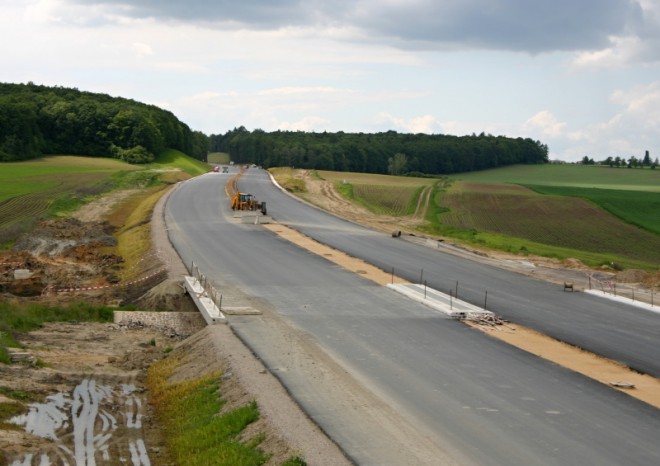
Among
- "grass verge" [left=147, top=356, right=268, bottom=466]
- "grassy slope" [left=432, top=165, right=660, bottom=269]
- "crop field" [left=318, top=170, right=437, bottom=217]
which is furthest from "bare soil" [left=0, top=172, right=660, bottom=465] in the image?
"crop field" [left=318, top=170, right=437, bottom=217]

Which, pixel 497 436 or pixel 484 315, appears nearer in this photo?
pixel 497 436

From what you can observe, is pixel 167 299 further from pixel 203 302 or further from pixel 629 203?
pixel 629 203

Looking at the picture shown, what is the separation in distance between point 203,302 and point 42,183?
2360 inches

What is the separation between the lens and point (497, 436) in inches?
609

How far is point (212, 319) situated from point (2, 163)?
94.6 metres

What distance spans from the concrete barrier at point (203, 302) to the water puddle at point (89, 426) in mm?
4935

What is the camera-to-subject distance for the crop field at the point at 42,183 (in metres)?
59.8

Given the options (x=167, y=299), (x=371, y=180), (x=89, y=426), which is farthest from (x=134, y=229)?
(x=371, y=180)

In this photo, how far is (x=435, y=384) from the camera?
1903 cm

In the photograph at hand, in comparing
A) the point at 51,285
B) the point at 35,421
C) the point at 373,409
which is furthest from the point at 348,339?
the point at 51,285

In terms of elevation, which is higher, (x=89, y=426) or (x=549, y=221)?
(x=89, y=426)

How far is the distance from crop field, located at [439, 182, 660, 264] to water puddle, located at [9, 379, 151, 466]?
4414 cm

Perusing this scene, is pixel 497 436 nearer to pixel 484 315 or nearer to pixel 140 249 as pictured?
pixel 484 315

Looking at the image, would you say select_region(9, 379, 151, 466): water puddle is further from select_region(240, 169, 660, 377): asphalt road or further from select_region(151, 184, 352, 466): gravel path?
select_region(240, 169, 660, 377): asphalt road
